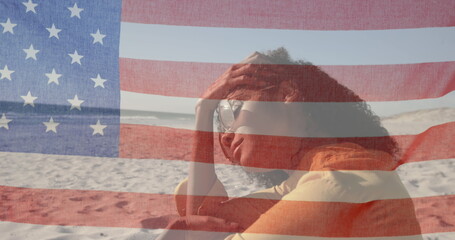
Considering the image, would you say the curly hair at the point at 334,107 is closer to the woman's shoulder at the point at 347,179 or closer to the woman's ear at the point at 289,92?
the woman's ear at the point at 289,92

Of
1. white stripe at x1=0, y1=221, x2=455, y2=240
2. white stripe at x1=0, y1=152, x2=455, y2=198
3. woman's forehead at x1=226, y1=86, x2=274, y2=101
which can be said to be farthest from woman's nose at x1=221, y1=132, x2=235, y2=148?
white stripe at x1=0, y1=221, x2=455, y2=240

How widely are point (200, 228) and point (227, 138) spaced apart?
0.37 m

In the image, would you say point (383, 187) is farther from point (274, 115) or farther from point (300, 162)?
point (274, 115)

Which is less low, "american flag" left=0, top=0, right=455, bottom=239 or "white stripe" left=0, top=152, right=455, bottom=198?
"american flag" left=0, top=0, right=455, bottom=239

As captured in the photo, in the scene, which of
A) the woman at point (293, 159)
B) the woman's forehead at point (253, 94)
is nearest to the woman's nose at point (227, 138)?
the woman at point (293, 159)

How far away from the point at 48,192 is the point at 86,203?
11.4 inches

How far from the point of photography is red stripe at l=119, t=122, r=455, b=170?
129cm

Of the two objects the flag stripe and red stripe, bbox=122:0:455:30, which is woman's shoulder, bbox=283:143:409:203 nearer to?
the flag stripe

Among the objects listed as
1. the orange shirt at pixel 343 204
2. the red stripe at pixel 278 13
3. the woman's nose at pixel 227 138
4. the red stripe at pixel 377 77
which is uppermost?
the red stripe at pixel 278 13

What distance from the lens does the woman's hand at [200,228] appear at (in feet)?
4.43

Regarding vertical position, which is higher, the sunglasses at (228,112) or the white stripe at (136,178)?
the sunglasses at (228,112)

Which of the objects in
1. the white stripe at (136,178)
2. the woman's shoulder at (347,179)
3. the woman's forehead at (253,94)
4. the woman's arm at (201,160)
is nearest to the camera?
the woman's shoulder at (347,179)

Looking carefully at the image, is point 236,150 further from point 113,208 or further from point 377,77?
point 113,208

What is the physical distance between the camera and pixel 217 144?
1495 millimetres
